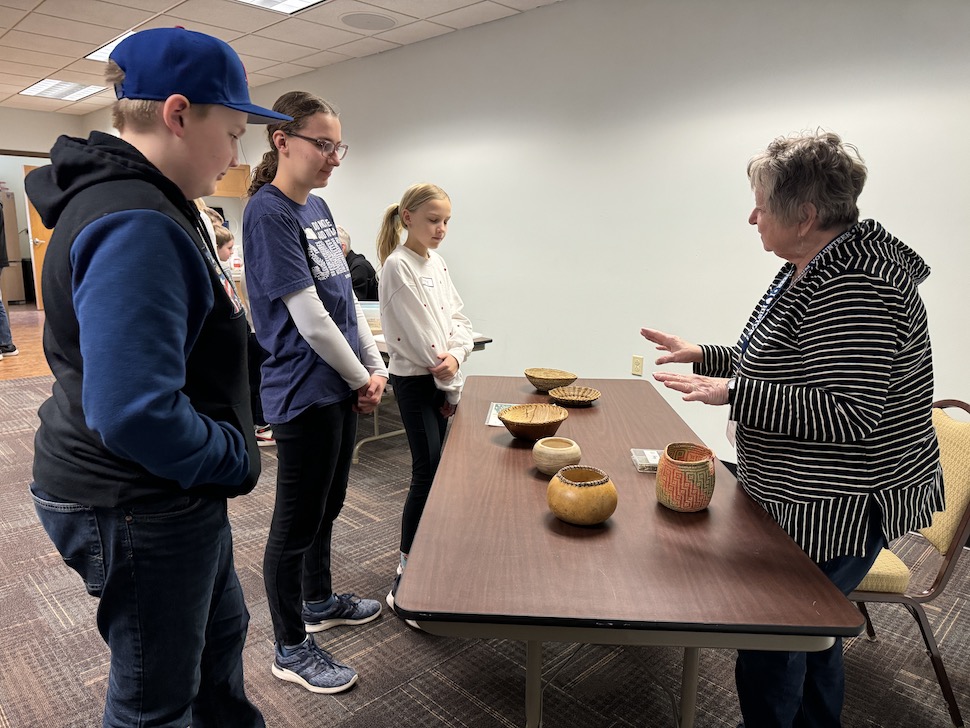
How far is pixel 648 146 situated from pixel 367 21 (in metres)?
2.21

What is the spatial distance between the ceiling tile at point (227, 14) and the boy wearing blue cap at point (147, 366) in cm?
397

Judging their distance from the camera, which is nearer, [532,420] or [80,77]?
[532,420]

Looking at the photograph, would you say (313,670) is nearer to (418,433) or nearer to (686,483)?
(418,433)

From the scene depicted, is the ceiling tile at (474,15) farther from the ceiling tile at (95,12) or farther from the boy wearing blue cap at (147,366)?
the boy wearing blue cap at (147,366)

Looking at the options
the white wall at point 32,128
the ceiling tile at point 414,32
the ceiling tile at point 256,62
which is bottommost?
the white wall at point 32,128

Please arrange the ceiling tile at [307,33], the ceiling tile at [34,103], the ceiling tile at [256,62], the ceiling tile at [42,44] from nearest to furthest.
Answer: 1. the ceiling tile at [307,33]
2. the ceiling tile at [42,44]
3. the ceiling tile at [256,62]
4. the ceiling tile at [34,103]

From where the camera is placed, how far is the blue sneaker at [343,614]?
2115 millimetres

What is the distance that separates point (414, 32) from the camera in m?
4.80

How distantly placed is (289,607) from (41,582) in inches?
51.7

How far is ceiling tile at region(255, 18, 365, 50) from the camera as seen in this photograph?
4.69 m

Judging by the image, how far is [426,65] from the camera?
504 cm

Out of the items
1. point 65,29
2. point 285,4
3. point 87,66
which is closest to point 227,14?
point 285,4

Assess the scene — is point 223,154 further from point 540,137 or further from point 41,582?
point 540,137

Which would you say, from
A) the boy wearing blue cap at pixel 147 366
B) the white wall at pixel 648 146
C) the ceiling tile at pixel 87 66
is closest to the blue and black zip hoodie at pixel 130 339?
the boy wearing blue cap at pixel 147 366
